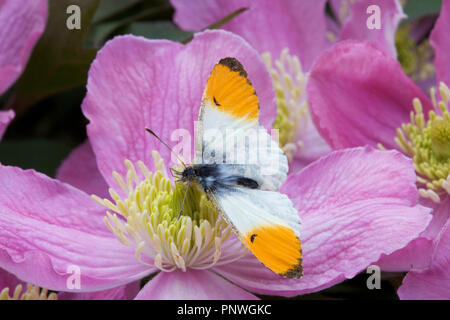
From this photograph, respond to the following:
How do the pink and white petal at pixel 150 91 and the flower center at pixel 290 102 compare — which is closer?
the pink and white petal at pixel 150 91

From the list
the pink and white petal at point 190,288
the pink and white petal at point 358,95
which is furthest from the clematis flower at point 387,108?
the pink and white petal at point 190,288

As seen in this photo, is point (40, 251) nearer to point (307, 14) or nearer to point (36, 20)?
point (36, 20)

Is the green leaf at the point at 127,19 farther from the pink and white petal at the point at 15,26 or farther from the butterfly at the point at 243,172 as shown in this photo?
the butterfly at the point at 243,172

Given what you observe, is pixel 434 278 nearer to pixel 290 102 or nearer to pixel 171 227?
pixel 171 227

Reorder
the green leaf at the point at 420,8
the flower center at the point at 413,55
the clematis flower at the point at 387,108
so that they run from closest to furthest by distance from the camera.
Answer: the clematis flower at the point at 387,108 → the green leaf at the point at 420,8 → the flower center at the point at 413,55

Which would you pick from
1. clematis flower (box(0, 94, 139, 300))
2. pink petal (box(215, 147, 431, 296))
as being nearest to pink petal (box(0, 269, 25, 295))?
clematis flower (box(0, 94, 139, 300))

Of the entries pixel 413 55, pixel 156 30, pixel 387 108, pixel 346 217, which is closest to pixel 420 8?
pixel 413 55
